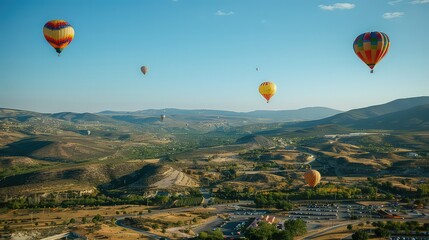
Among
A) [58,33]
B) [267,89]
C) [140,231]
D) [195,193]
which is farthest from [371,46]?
[195,193]

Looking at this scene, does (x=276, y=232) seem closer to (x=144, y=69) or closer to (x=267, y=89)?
(x=267, y=89)

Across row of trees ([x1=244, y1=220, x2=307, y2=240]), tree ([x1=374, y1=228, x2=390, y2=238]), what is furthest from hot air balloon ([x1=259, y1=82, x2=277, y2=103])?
tree ([x1=374, y1=228, x2=390, y2=238])

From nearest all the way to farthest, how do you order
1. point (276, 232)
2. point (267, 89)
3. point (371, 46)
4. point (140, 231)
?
point (276, 232)
point (371, 46)
point (140, 231)
point (267, 89)

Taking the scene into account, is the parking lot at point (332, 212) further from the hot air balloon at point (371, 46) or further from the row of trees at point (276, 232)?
the hot air balloon at point (371, 46)

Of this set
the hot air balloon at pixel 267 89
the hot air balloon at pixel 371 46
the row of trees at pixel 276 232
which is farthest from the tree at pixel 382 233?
the hot air balloon at pixel 267 89

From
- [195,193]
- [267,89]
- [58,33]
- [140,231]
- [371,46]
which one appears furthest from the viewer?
[195,193]

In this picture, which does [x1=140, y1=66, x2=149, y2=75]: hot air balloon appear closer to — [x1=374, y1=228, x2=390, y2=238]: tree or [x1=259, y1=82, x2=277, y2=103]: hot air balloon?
[x1=259, y1=82, x2=277, y2=103]: hot air balloon

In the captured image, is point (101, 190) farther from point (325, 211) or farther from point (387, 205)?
point (387, 205)
